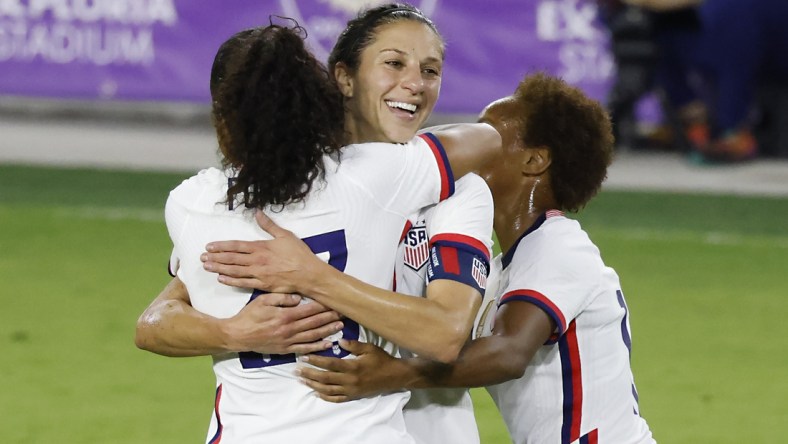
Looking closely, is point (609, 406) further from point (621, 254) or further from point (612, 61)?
point (612, 61)

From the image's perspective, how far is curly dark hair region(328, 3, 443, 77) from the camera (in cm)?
317

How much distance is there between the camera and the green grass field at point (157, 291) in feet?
17.3

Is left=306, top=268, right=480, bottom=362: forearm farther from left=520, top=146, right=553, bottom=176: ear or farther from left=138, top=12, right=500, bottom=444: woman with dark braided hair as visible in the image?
left=520, top=146, right=553, bottom=176: ear

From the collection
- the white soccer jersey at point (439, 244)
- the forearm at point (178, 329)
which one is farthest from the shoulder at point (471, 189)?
the forearm at point (178, 329)

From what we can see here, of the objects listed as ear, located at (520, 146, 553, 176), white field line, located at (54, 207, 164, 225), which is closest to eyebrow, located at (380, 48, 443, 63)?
ear, located at (520, 146, 553, 176)

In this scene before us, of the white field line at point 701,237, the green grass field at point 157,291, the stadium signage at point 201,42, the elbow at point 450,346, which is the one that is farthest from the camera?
the stadium signage at point 201,42

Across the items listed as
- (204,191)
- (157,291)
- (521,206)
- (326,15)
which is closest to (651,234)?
(157,291)

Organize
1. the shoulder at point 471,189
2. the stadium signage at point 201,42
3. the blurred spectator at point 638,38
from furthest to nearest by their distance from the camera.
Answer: the stadium signage at point 201,42 < the blurred spectator at point 638,38 < the shoulder at point 471,189

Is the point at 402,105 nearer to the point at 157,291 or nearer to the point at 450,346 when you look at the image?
the point at 450,346

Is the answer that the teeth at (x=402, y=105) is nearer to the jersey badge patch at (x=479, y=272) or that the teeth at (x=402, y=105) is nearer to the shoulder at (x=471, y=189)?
the shoulder at (x=471, y=189)

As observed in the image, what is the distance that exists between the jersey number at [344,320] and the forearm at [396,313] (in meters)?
0.04

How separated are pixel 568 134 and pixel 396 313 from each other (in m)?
0.83

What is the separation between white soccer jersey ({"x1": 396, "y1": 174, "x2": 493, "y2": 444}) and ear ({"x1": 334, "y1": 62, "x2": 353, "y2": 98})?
1.39 ft

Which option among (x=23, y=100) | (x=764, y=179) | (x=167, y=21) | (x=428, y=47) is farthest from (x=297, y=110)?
(x=23, y=100)
